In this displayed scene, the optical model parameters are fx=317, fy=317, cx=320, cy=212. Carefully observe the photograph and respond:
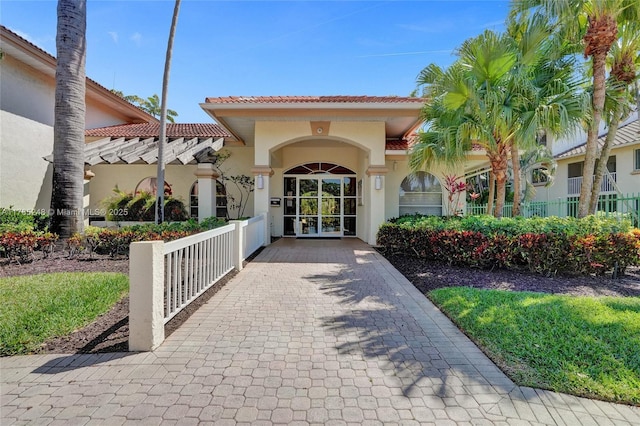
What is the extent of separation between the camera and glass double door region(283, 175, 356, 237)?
14.6 m

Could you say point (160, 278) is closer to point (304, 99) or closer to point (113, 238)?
point (113, 238)

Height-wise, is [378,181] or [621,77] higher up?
[621,77]

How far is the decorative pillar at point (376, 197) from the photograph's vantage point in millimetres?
11367

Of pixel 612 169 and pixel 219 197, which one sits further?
pixel 612 169

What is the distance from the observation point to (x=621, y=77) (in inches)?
334

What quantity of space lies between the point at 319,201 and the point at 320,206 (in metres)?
0.23

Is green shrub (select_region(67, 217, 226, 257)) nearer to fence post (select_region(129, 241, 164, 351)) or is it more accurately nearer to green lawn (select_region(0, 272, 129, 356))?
green lawn (select_region(0, 272, 129, 356))

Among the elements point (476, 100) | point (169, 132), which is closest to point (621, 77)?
point (476, 100)

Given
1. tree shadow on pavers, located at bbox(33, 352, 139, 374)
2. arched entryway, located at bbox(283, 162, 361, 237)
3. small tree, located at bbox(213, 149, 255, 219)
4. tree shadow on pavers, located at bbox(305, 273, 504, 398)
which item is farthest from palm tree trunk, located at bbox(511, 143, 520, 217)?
small tree, located at bbox(213, 149, 255, 219)

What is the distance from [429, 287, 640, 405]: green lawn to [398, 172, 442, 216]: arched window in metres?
7.92

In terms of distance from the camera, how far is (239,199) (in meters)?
14.5

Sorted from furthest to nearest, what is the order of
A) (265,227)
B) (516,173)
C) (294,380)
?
(265,227) < (516,173) < (294,380)

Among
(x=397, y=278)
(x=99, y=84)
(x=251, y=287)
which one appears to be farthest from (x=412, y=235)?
(x=99, y=84)

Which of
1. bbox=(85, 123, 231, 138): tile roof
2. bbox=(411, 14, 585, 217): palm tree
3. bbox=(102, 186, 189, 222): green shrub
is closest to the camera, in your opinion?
bbox=(411, 14, 585, 217): palm tree
